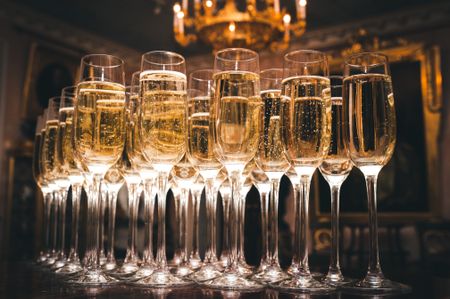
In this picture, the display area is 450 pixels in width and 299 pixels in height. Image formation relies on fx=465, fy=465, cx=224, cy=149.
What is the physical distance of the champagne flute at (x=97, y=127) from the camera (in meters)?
0.90

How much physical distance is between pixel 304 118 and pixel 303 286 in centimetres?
28

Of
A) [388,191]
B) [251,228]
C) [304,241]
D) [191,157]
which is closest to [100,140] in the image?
[191,157]

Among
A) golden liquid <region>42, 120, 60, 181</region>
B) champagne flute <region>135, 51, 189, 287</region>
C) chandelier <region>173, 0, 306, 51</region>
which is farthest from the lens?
chandelier <region>173, 0, 306, 51</region>

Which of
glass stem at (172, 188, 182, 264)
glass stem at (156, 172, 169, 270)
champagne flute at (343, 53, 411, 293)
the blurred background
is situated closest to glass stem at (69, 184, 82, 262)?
glass stem at (172, 188, 182, 264)

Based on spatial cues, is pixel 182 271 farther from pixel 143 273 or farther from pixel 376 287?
pixel 376 287

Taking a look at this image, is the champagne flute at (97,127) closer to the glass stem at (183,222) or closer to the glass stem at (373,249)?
the glass stem at (183,222)

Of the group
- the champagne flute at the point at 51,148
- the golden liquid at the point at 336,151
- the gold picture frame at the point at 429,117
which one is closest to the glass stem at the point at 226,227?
the golden liquid at the point at 336,151

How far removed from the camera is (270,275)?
830mm

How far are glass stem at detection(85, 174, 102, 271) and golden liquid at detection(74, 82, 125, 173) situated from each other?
0.15 feet

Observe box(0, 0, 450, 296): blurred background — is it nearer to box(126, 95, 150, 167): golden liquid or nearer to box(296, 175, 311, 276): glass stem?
box(126, 95, 150, 167): golden liquid

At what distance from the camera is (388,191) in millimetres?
4938

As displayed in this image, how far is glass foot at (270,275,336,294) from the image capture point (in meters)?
0.68

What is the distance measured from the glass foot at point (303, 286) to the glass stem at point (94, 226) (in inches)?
13.2

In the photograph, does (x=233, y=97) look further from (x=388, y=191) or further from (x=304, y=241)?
(x=388, y=191)
